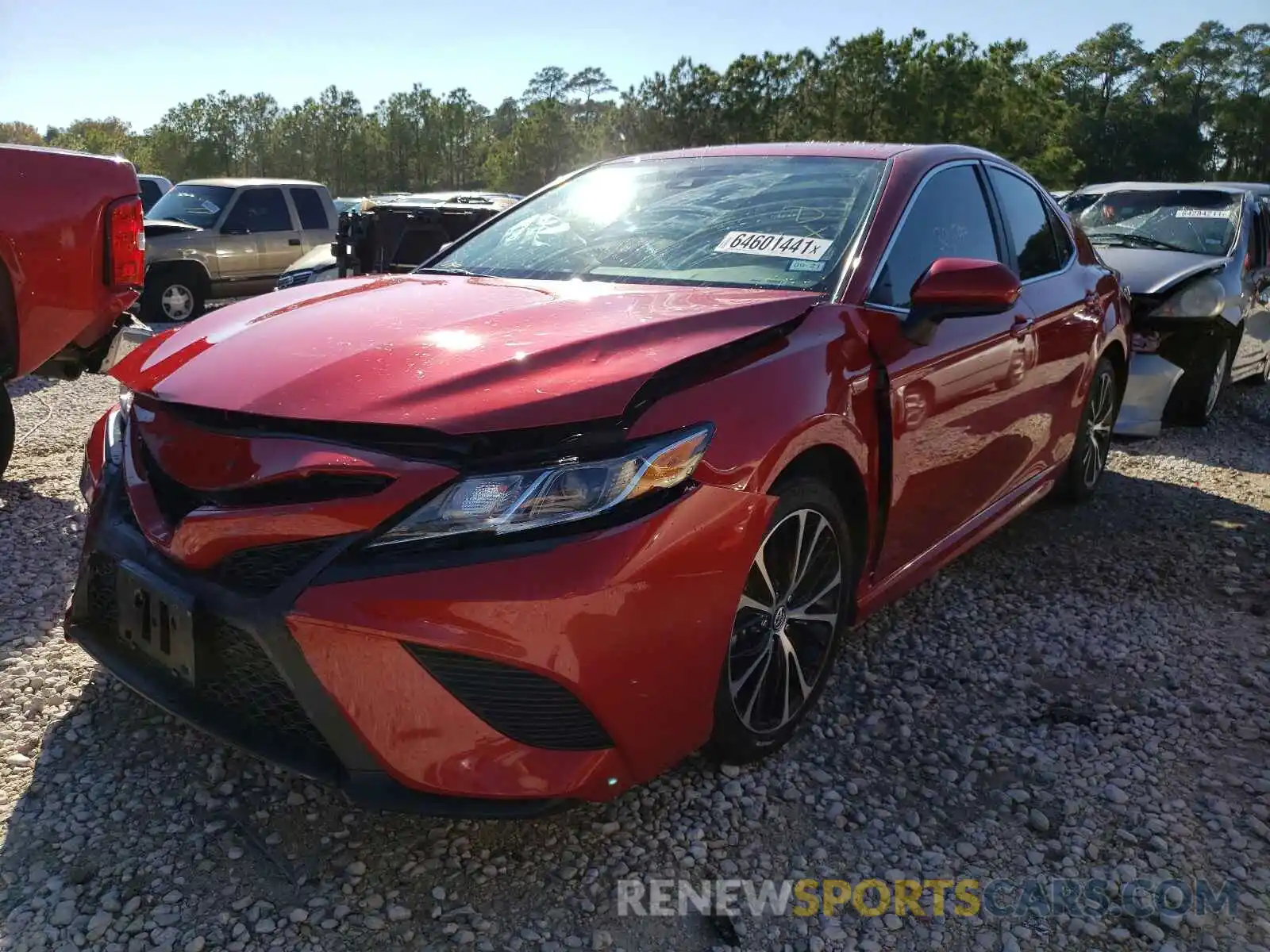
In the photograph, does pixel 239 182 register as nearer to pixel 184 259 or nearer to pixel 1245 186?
pixel 184 259

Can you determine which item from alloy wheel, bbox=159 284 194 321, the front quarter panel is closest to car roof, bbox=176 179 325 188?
alloy wheel, bbox=159 284 194 321

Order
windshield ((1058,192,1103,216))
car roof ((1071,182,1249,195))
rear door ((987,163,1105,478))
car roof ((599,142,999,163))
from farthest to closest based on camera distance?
windshield ((1058,192,1103,216)) < car roof ((1071,182,1249,195)) < rear door ((987,163,1105,478)) < car roof ((599,142,999,163))

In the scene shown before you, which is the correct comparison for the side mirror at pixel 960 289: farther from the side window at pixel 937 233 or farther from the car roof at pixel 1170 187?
the car roof at pixel 1170 187

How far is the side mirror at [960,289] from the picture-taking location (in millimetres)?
2768

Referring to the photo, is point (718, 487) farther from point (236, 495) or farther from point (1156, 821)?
point (1156, 821)

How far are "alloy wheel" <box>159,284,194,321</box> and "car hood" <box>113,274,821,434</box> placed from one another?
990 cm

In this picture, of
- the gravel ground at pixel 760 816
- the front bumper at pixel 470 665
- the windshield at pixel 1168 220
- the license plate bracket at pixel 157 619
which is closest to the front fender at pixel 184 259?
the gravel ground at pixel 760 816

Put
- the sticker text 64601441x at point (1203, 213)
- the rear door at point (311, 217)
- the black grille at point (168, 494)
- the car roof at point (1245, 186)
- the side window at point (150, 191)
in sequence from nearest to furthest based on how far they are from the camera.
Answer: the black grille at point (168, 494) < the sticker text 64601441x at point (1203, 213) < the car roof at point (1245, 186) < the rear door at point (311, 217) < the side window at point (150, 191)

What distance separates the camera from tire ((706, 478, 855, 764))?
238 cm

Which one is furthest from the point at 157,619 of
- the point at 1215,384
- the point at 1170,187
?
the point at 1170,187

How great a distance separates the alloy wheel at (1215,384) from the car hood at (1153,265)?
63cm

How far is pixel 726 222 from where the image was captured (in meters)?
3.13

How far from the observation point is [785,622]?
2.57m

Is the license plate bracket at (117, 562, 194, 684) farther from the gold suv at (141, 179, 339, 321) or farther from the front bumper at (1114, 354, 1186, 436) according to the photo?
the gold suv at (141, 179, 339, 321)
